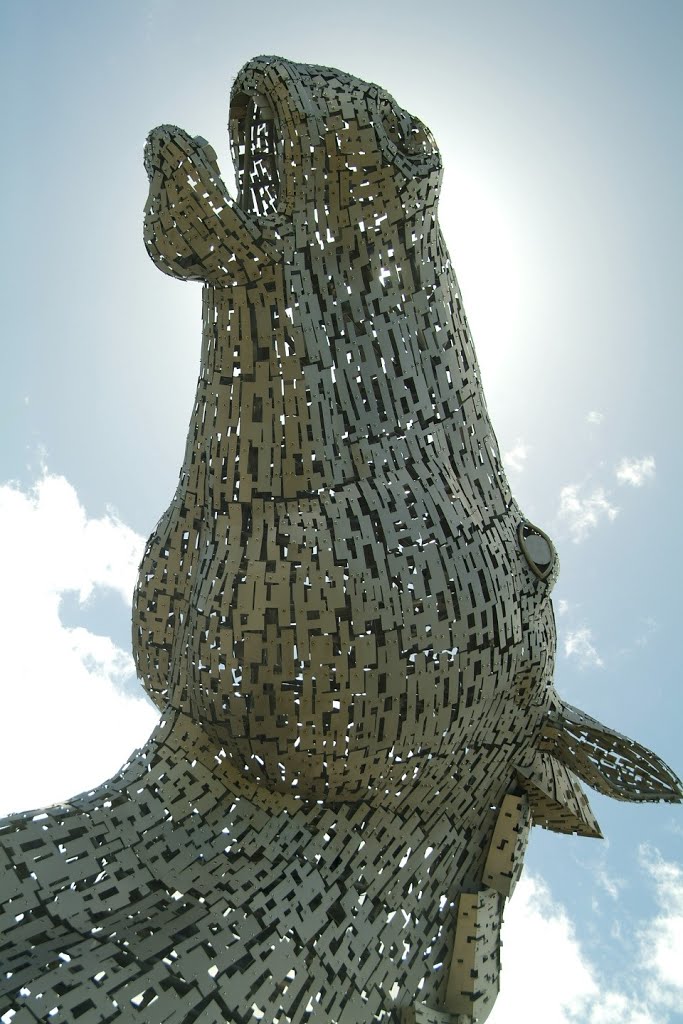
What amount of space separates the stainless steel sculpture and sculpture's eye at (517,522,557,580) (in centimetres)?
1

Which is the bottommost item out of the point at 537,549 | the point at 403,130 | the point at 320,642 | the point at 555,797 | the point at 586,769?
the point at 320,642

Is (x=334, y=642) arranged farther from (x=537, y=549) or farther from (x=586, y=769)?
(x=586, y=769)

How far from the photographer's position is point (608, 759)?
12.0 feet

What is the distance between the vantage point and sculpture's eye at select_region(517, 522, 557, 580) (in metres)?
3.42

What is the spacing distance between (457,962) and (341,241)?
93.3 inches

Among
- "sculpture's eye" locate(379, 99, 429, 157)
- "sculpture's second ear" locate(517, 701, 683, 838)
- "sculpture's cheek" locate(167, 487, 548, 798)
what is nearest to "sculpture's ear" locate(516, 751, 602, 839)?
"sculpture's second ear" locate(517, 701, 683, 838)

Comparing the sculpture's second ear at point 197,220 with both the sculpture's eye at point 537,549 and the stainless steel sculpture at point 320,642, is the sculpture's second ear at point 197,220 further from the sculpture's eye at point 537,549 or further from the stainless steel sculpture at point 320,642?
the sculpture's eye at point 537,549

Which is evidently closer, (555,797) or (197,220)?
(197,220)

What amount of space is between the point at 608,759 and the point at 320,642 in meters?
1.36

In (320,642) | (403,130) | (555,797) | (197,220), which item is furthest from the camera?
(555,797)

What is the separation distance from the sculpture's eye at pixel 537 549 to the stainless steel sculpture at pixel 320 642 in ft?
0.04

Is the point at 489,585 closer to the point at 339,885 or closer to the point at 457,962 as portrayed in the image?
the point at 339,885

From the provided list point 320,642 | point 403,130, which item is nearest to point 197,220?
point 403,130

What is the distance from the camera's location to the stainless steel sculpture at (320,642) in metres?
2.83
